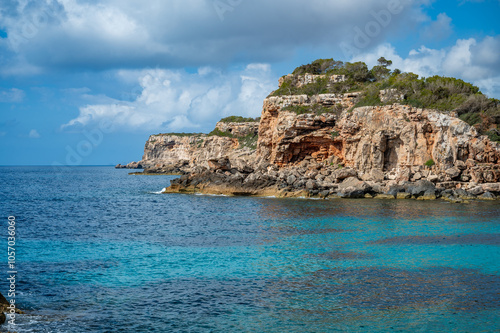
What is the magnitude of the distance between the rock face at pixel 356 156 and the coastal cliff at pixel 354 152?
10 centimetres

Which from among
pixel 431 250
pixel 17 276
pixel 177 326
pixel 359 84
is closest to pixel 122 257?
pixel 17 276

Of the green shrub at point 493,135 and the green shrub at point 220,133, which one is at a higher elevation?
the green shrub at point 220,133

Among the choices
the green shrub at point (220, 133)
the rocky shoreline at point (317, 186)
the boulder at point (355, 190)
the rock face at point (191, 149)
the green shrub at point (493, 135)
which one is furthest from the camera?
the green shrub at point (220, 133)

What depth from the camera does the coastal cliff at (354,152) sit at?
4069 cm

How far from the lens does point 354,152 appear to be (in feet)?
164

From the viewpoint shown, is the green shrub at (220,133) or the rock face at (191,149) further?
the green shrub at (220,133)

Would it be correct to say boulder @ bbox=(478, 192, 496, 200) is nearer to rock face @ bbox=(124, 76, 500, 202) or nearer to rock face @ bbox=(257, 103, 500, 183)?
rock face @ bbox=(124, 76, 500, 202)

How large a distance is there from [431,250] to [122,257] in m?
13.9

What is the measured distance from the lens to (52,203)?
40.4 m

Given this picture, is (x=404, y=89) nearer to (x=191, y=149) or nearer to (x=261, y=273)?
(x=261, y=273)

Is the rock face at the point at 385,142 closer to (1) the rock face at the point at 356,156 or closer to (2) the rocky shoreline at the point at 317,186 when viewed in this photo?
(1) the rock face at the point at 356,156

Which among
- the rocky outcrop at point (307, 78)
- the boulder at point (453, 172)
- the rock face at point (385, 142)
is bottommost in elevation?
Answer: the boulder at point (453, 172)

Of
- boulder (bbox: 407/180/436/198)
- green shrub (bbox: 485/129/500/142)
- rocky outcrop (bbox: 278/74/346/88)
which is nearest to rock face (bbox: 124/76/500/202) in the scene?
boulder (bbox: 407/180/436/198)

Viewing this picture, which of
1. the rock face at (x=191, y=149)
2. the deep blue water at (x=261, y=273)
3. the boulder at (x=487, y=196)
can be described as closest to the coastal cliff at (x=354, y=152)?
the boulder at (x=487, y=196)
